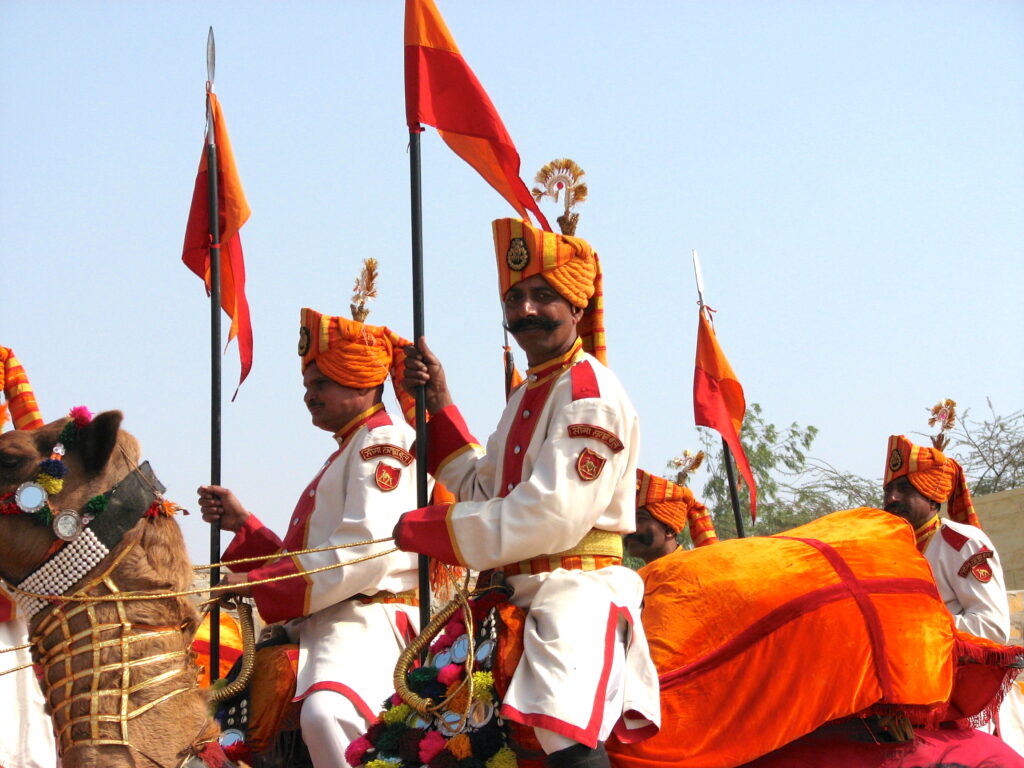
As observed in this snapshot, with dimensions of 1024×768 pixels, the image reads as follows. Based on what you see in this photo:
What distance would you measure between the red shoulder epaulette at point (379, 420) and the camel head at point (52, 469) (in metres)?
2.02

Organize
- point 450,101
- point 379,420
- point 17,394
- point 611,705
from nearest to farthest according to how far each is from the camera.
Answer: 1. point 611,705
2. point 450,101
3. point 379,420
4. point 17,394

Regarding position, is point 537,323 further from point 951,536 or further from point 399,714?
point 951,536

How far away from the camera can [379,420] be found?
640 cm

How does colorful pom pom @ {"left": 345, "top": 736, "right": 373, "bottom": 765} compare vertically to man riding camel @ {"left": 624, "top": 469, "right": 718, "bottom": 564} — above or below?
above

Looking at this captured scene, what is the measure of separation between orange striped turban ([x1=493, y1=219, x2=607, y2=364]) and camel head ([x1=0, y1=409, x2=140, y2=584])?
1.73m

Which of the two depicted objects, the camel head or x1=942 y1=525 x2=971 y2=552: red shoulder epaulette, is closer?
the camel head

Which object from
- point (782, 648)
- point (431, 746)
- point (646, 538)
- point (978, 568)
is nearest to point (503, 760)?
point (431, 746)

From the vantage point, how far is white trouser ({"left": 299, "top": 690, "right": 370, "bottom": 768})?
17.7 ft

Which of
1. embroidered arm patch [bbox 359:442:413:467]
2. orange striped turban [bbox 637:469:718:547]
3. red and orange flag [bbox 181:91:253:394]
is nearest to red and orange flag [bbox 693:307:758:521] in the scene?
orange striped turban [bbox 637:469:718:547]

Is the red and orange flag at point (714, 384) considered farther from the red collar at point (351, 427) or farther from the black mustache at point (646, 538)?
the red collar at point (351, 427)

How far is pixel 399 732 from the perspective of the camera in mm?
4664

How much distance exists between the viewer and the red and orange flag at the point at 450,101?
5887 mm

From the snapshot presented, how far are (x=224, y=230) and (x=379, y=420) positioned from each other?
1813 millimetres

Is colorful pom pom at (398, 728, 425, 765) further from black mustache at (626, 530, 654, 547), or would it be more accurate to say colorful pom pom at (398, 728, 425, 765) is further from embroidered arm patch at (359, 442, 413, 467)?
black mustache at (626, 530, 654, 547)
